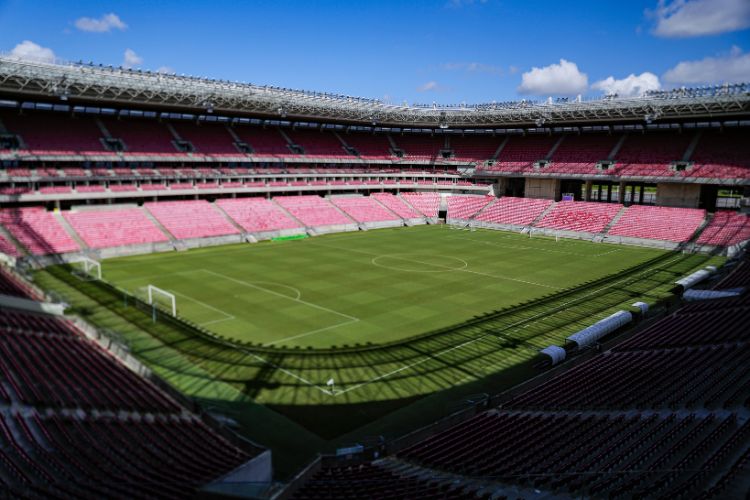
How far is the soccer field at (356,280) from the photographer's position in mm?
25797

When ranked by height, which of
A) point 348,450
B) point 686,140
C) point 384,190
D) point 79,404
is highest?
point 686,140

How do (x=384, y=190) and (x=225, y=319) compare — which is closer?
(x=225, y=319)

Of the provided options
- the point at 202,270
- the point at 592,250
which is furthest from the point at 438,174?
the point at 202,270

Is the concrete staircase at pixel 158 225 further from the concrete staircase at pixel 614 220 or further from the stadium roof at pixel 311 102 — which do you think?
the concrete staircase at pixel 614 220

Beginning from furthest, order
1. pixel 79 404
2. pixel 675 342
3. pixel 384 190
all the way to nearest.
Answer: pixel 384 190
pixel 675 342
pixel 79 404

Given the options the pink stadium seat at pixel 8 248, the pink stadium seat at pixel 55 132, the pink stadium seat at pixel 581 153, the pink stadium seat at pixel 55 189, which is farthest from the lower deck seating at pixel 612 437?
the pink stadium seat at pixel 55 132

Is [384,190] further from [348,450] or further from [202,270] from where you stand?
[348,450]

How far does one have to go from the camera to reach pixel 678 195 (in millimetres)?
55750

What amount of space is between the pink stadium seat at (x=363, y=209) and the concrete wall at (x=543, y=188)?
1804 centimetres

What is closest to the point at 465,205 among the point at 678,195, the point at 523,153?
the point at 523,153

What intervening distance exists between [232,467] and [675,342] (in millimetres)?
17182

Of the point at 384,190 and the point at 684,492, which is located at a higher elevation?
the point at 384,190

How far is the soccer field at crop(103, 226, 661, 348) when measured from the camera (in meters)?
25.8

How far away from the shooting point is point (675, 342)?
20406 millimetres
